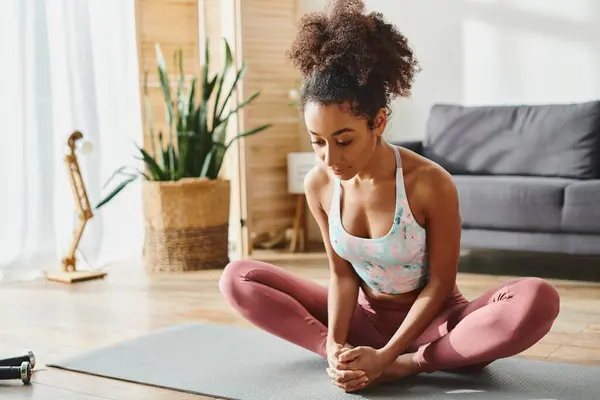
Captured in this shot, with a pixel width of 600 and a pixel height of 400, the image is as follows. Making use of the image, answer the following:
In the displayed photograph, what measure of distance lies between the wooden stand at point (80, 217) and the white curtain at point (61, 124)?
9 centimetres

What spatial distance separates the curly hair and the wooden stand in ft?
7.75

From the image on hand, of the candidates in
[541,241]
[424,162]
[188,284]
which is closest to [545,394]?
[424,162]

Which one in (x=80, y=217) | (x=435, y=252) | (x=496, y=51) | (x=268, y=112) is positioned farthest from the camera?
(x=268, y=112)

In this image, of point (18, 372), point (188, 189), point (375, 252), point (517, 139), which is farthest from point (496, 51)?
point (18, 372)

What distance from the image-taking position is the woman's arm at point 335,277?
2.16m

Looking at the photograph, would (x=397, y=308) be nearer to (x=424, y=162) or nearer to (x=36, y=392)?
(x=424, y=162)

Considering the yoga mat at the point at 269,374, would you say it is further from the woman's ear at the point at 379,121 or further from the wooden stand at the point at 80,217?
the wooden stand at the point at 80,217

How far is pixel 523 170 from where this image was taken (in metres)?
4.16

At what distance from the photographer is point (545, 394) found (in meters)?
2.03

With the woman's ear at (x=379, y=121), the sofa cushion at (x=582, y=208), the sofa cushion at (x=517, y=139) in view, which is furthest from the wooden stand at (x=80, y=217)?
the woman's ear at (x=379, y=121)

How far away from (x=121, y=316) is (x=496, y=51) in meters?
2.56

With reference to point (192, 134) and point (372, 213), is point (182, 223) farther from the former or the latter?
point (372, 213)

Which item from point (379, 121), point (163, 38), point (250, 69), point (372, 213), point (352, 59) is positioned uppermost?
point (163, 38)

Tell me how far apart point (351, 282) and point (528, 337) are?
46 cm
